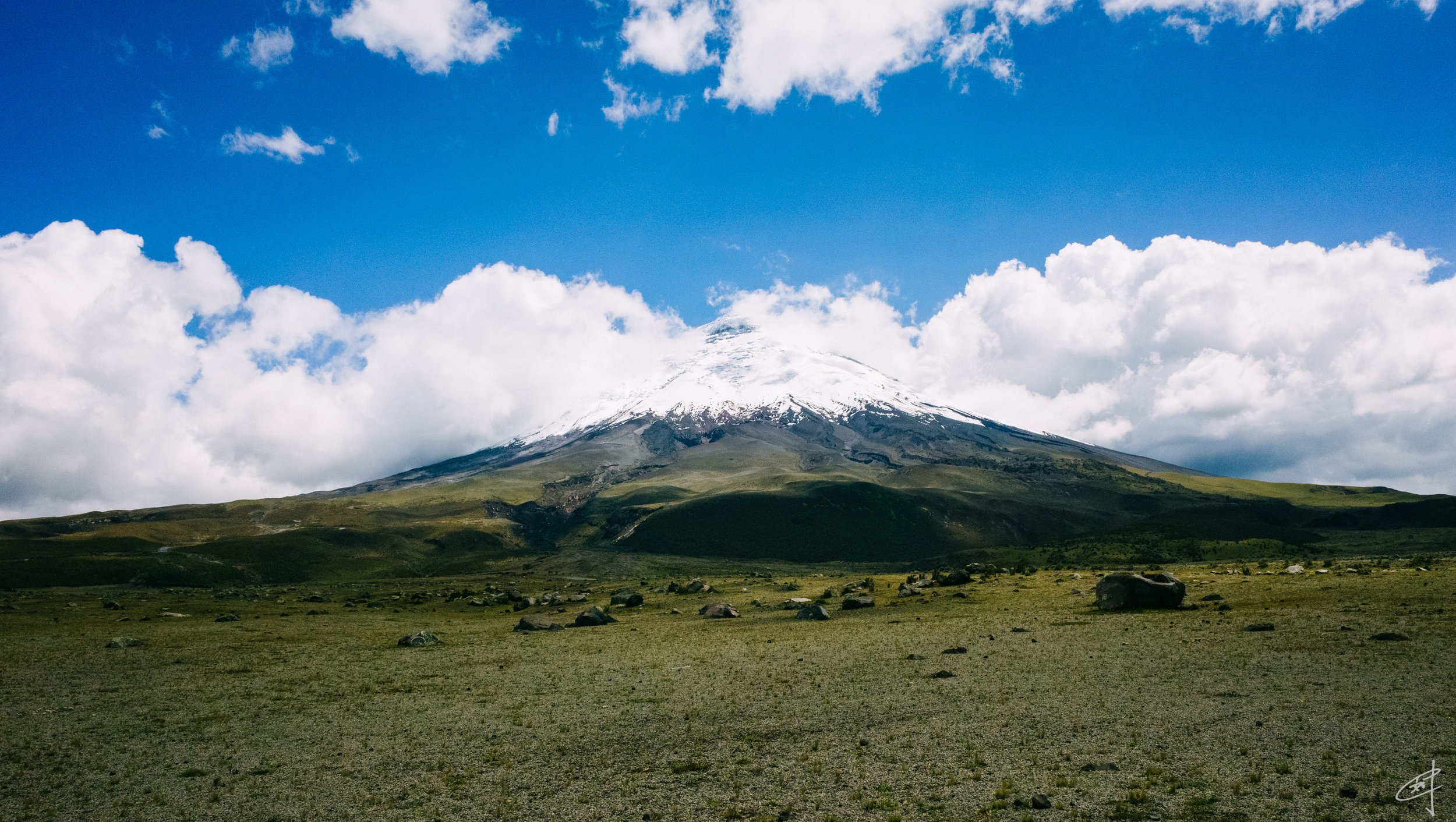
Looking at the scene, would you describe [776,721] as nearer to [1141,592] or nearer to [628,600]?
[1141,592]

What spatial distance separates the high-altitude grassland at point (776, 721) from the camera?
14703mm

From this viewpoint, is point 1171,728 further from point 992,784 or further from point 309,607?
point 309,607

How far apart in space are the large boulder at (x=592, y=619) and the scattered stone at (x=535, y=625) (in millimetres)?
1485

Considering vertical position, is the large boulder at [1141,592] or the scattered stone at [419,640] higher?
the large boulder at [1141,592]

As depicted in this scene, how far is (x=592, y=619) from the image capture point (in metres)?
51.6

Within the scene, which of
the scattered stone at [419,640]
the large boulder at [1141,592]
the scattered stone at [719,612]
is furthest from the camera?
the scattered stone at [719,612]

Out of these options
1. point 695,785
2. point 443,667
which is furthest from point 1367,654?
point 443,667

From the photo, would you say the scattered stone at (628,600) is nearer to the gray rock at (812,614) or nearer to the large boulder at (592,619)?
the large boulder at (592,619)

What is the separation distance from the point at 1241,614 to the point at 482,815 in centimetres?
3946

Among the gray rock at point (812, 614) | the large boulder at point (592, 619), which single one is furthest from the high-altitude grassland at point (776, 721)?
the large boulder at point (592, 619)

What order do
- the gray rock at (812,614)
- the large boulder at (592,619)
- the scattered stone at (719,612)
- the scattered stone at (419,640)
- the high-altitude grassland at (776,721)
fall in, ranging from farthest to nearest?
the scattered stone at (719,612) → the large boulder at (592,619) → the gray rock at (812,614) → the scattered stone at (419,640) → the high-altitude grassland at (776,721)

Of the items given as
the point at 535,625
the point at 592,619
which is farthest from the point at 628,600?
the point at 535,625

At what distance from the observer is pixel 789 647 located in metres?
35.8

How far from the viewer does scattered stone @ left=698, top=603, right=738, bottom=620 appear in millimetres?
52656
